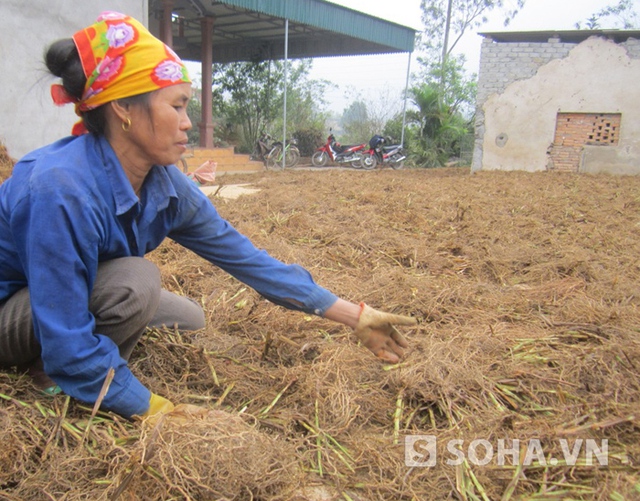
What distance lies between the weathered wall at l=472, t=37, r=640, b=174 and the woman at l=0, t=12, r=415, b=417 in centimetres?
1107

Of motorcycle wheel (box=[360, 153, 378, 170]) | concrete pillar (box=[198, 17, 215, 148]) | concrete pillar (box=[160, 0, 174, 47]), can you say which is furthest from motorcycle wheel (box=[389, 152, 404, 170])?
concrete pillar (box=[160, 0, 174, 47])

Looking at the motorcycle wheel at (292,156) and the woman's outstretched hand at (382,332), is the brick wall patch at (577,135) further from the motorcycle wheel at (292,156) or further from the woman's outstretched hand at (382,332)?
the woman's outstretched hand at (382,332)

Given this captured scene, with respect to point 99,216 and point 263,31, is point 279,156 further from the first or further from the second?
point 99,216

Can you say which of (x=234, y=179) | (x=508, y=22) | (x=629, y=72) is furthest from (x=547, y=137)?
(x=508, y=22)

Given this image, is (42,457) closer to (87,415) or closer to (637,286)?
(87,415)

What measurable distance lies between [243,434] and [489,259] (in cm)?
248

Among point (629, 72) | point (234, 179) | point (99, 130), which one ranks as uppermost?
point (629, 72)

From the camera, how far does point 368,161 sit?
44.7ft

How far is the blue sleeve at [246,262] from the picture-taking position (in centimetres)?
167

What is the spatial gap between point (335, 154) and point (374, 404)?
12.3m

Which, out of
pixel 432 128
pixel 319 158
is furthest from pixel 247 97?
pixel 432 128

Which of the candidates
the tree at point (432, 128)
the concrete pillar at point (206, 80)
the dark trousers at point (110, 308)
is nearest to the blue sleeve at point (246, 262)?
the dark trousers at point (110, 308)

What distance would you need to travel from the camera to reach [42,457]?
4.26ft

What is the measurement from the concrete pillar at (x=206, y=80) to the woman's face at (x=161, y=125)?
9.76 m
